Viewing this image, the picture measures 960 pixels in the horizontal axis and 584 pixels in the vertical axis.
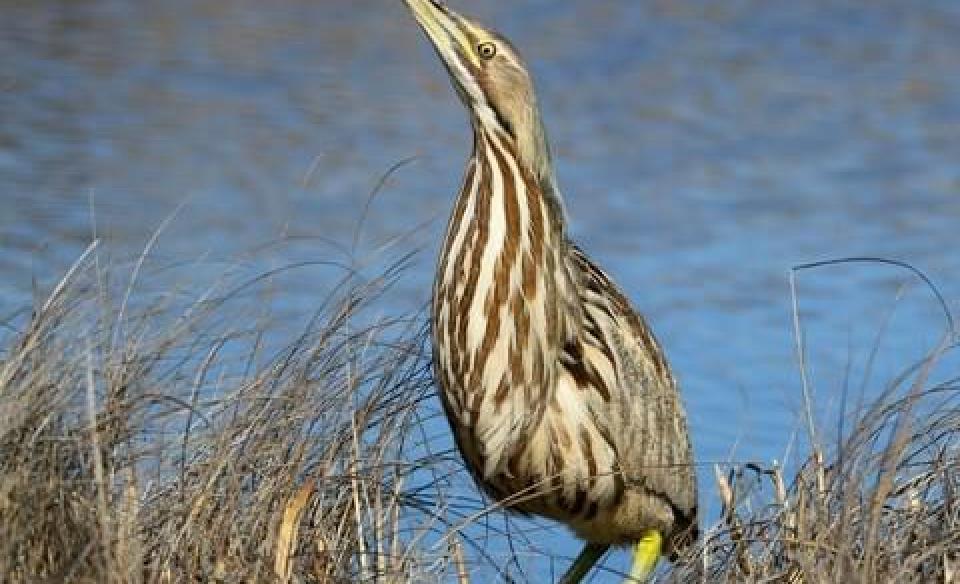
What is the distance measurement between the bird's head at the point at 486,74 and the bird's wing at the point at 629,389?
0.84 ft

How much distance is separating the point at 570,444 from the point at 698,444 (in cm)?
166

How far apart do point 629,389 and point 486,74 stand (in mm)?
562

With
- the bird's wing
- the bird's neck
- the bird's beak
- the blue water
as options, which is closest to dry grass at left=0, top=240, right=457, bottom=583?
the bird's neck

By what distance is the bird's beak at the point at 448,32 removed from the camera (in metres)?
3.68

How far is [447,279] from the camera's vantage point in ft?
12.2

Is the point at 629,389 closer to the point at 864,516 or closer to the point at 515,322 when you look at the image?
the point at 515,322

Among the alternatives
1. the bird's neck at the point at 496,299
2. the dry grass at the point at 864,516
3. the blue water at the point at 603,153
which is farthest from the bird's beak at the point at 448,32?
the blue water at the point at 603,153

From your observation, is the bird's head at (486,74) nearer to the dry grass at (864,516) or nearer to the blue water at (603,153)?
the dry grass at (864,516)

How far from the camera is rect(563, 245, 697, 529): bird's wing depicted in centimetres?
386

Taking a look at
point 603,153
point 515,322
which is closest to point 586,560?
point 515,322

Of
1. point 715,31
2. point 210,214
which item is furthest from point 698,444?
point 715,31

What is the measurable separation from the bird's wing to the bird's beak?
14.3 inches

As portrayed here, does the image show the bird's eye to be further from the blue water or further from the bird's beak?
the blue water

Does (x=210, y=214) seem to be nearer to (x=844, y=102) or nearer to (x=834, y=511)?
(x=844, y=102)
